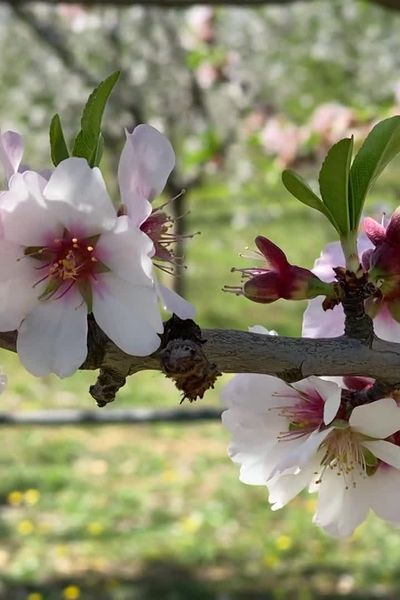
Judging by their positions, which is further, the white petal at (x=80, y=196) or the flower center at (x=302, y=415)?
the flower center at (x=302, y=415)

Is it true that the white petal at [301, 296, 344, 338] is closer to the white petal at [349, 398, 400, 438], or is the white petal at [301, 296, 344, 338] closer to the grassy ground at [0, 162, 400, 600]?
the white petal at [349, 398, 400, 438]

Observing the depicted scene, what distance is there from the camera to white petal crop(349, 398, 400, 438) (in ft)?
2.48

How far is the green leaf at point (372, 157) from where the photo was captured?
0.75 m

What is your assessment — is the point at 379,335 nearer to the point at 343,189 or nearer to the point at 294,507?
the point at 343,189

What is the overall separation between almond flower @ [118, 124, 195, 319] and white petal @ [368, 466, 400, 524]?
29 centimetres

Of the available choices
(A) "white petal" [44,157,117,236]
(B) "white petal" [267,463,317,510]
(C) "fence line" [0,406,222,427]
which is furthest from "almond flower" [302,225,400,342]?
(C) "fence line" [0,406,222,427]

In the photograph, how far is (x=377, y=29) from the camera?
8844 millimetres

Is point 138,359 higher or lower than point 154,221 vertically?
lower

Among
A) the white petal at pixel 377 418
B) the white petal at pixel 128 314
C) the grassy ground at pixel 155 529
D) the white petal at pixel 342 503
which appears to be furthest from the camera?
the grassy ground at pixel 155 529

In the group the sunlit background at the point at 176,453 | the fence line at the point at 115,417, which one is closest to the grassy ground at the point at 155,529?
the sunlit background at the point at 176,453

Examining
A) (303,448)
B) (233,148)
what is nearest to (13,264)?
(303,448)

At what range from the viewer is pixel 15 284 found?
0.71 meters

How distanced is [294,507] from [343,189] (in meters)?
3.36

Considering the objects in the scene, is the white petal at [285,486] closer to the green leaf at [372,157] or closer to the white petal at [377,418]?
the white petal at [377,418]
